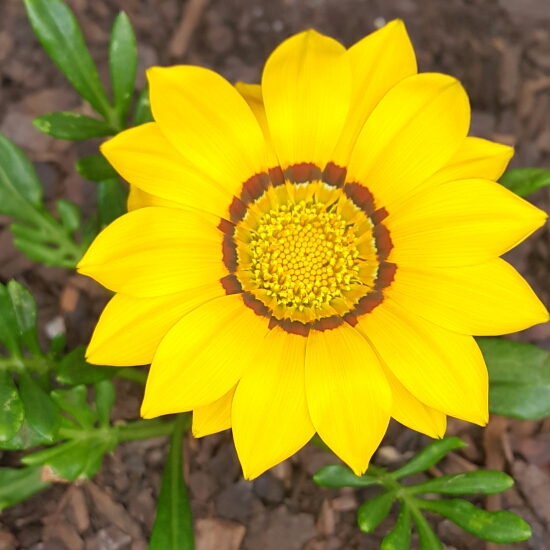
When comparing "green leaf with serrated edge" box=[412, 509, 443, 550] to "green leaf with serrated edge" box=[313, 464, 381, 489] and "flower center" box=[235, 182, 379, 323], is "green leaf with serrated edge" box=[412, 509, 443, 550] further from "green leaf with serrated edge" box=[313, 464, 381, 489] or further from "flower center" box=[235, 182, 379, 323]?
"flower center" box=[235, 182, 379, 323]

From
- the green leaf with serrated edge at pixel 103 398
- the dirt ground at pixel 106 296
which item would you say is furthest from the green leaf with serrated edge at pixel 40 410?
the dirt ground at pixel 106 296

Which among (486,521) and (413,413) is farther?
(486,521)

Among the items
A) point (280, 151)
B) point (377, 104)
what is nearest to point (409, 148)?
point (377, 104)

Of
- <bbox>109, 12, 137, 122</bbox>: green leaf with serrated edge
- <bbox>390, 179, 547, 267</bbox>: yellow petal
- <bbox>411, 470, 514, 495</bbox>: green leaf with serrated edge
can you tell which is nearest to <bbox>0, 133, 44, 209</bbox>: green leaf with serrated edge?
<bbox>109, 12, 137, 122</bbox>: green leaf with serrated edge

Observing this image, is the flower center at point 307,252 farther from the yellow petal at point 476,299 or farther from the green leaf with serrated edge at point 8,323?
the green leaf with serrated edge at point 8,323

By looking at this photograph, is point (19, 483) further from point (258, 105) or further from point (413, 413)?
point (258, 105)

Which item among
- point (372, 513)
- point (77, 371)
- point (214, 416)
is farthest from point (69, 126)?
point (372, 513)
